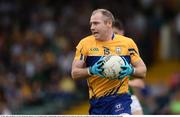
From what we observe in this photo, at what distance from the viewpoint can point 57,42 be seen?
22125 millimetres

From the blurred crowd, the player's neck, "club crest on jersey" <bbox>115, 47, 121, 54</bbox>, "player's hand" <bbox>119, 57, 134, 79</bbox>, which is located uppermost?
the player's neck

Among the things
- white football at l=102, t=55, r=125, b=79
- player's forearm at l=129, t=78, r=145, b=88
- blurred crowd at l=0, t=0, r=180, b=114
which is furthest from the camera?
blurred crowd at l=0, t=0, r=180, b=114

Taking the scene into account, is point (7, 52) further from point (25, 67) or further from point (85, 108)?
point (85, 108)

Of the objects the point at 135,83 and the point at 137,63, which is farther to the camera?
the point at 135,83

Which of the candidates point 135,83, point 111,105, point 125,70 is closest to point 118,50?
point 125,70

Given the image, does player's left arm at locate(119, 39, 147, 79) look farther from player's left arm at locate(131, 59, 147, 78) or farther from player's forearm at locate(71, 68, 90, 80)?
player's forearm at locate(71, 68, 90, 80)

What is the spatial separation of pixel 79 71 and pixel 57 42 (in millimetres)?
11081

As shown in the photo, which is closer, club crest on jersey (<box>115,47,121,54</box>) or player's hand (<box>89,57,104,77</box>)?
player's hand (<box>89,57,104,77</box>)

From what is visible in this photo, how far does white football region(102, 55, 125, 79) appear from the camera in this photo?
35.3ft

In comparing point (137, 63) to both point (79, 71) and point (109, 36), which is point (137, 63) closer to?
point (109, 36)

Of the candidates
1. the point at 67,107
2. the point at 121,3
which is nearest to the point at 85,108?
the point at 67,107

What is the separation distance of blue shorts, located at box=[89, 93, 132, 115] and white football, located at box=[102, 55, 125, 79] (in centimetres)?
66

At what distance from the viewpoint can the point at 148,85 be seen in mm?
21703

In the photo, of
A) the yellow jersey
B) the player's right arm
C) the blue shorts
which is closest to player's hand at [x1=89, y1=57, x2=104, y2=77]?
the player's right arm
